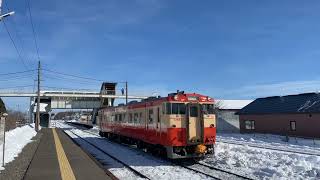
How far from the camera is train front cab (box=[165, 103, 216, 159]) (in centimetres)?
1870

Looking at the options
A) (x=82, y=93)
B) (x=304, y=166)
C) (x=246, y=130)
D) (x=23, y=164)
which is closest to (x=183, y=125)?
(x=304, y=166)

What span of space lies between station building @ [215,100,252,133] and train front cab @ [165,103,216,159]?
37862 millimetres

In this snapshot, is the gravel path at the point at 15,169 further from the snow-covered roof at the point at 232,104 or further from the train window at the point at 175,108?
the snow-covered roof at the point at 232,104

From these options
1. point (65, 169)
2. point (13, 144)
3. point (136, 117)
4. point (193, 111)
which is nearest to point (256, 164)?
point (193, 111)

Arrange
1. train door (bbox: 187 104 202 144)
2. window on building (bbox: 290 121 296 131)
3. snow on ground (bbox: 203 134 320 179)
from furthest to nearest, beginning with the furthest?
window on building (bbox: 290 121 296 131) → train door (bbox: 187 104 202 144) → snow on ground (bbox: 203 134 320 179)

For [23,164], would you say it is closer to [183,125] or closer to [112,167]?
[112,167]

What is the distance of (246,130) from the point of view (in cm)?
4897

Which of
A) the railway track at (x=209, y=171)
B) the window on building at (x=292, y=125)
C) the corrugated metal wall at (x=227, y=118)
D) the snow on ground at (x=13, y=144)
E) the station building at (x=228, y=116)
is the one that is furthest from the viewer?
the corrugated metal wall at (x=227, y=118)

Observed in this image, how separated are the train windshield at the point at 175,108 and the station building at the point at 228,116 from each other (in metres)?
38.4

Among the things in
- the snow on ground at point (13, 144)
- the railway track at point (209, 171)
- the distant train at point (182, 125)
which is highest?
the distant train at point (182, 125)

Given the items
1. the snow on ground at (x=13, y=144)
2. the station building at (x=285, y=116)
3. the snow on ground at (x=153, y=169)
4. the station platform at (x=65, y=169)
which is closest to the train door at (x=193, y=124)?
the snow on ground at (x=153, y=169)

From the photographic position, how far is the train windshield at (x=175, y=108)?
62.3ft

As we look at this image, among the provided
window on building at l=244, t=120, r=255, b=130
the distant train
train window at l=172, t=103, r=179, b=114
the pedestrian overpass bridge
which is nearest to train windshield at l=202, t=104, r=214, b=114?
the distant train

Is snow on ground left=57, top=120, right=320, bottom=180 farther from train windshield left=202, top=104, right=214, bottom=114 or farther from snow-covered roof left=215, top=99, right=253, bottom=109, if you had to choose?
snow-covered roof left=215, top=99, right=253, bottom=109
